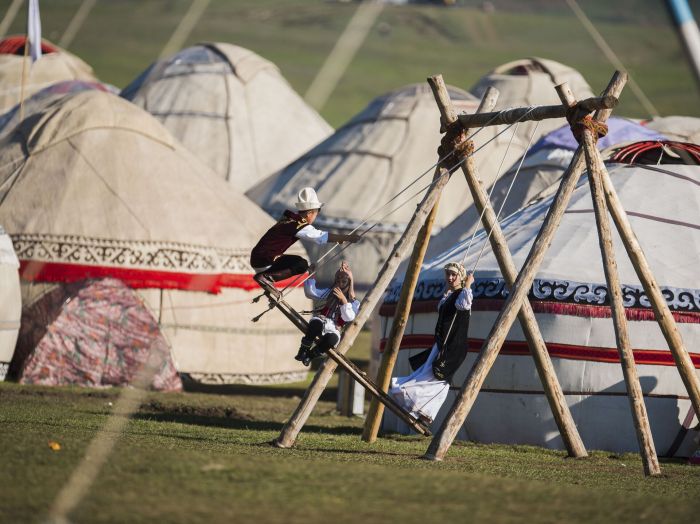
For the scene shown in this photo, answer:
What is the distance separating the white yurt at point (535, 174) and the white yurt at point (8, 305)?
182 inches

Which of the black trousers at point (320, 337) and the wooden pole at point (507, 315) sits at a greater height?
the wooden pole at point (507, 315)

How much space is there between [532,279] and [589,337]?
82.8 inches

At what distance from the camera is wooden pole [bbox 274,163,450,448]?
8.53 metres

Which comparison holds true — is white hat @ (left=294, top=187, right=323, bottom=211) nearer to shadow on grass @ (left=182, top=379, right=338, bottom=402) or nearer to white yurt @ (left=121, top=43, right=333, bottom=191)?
shadow on grass @ (left=182, top=379, right=338, bottom=402)

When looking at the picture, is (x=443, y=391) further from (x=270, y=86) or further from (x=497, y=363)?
(x=270, y=86)

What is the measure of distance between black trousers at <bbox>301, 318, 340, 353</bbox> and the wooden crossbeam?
5.89 ft

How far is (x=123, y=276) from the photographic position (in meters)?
15.1

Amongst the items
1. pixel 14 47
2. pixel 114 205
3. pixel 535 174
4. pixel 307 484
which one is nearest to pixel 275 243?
pixel 307 484

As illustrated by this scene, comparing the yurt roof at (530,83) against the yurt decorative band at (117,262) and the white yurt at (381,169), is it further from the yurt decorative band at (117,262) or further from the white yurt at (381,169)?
the yurt decorative band at (117,262)

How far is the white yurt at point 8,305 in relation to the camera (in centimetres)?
1391

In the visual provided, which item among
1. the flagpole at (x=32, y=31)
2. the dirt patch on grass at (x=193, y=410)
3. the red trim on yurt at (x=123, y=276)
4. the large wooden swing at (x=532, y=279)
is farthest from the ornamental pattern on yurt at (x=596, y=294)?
the flagpole at (x=32, y=31)

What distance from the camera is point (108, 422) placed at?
376 inches

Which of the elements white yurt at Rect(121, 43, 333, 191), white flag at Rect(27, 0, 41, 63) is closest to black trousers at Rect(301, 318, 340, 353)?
white flag at Rect(27, 0, 41, 63)

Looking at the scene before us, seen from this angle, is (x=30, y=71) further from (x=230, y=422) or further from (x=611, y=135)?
(x=230, y=422)
